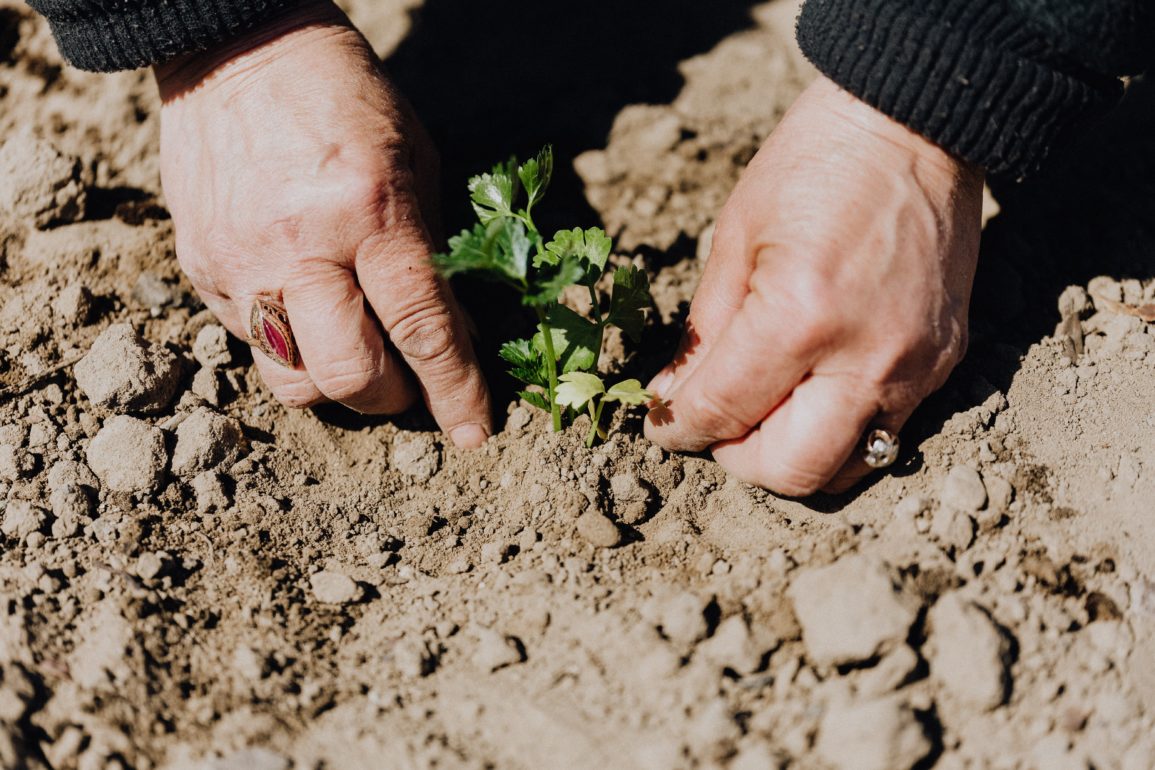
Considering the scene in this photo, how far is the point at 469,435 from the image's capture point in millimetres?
2863

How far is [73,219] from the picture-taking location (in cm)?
330

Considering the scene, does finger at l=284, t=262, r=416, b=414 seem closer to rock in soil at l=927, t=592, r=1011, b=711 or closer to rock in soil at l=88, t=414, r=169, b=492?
rock in soil at l=88, t=414, r=169, b=492

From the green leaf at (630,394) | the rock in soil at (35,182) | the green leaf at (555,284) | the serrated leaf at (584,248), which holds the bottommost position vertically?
the green leaf at (630,394)

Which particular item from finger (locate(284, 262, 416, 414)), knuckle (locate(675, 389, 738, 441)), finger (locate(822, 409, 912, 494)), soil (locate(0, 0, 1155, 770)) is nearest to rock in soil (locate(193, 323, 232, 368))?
soil (locate(0, 0, 1155, 770))

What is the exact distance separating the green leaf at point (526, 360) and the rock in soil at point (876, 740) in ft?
4.22

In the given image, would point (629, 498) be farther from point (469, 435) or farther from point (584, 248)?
point (584, 248)

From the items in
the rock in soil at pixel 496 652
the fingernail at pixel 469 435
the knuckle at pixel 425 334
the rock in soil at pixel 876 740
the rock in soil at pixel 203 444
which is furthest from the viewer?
the fingernail at pixel 469 435

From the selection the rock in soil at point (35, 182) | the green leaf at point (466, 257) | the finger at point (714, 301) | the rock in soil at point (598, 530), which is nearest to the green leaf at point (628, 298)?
the finger at point (714, 301)

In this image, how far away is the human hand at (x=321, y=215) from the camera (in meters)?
2.56

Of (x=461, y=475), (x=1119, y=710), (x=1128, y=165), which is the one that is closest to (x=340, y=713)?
(x=461, y=475)

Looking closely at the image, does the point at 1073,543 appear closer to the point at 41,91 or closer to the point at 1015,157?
the point at 1015,157

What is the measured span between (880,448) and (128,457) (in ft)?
7.22

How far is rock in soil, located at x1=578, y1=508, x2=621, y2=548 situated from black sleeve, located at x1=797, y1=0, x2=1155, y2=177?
139 centimetres

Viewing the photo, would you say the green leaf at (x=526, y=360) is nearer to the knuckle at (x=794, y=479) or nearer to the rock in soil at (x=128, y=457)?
the knuckle at (x=794, y=479)
